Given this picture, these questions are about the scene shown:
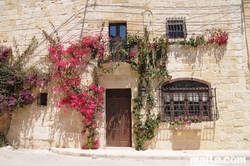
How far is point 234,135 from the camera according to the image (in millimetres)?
5711

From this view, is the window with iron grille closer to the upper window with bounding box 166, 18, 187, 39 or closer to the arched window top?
the arched window top

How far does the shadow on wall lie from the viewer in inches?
234

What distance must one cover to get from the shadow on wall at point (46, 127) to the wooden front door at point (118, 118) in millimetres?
908

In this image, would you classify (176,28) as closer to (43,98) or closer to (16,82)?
(43,98)

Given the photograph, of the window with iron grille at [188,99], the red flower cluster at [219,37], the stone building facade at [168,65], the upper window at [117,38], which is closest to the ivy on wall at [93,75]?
the red flower cluster at [219,37]

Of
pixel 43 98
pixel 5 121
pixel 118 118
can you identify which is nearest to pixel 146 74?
pixel 118 118

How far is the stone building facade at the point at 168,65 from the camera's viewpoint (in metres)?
5.73

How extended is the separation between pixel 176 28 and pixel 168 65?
1358 mm

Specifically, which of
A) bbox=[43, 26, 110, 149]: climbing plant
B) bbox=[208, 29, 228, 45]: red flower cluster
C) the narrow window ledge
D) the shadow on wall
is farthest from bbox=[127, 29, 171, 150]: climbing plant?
the shadow on wall

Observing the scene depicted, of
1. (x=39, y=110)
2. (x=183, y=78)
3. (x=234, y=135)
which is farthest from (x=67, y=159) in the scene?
(x=234, y=135)

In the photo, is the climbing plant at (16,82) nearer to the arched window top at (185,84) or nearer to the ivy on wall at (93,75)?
the ivy on wall at (93,75)

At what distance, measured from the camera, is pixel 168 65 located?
6.08 meters

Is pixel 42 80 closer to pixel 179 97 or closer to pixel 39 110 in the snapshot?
pixel 39 110

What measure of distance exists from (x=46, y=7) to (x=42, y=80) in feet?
9.00
